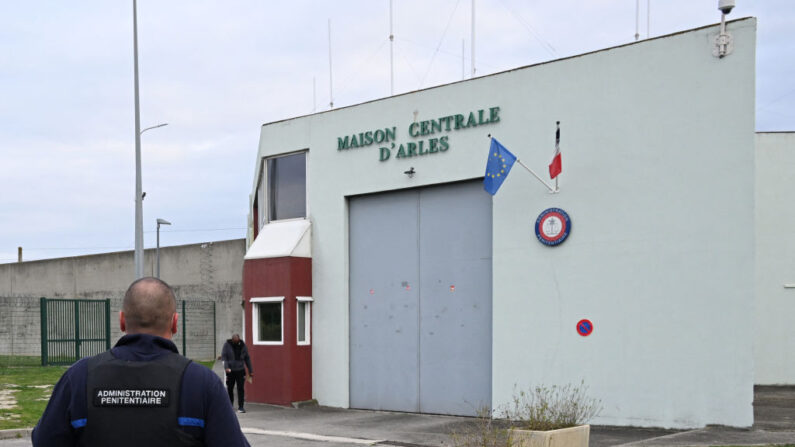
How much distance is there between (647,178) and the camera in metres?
14.0

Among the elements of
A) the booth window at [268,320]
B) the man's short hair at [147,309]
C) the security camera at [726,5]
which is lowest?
the booth window at [268,320]

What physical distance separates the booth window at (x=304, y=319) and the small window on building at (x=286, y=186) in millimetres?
2191

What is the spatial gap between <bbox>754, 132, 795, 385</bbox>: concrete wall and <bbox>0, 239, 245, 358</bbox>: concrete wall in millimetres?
20042

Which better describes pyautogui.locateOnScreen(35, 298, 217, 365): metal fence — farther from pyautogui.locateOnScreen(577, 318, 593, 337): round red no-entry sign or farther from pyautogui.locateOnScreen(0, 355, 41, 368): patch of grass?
pyautogui.locateOnScreen(577, 318, 593, 337): round red no-entry sign

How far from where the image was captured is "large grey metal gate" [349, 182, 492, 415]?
1633 centimetres

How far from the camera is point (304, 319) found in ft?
62.3

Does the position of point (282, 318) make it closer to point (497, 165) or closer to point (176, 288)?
point (497, 165)

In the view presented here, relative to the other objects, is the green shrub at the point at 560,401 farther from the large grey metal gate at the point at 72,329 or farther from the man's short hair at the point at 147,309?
the large grey metal gate at the point at 72,329

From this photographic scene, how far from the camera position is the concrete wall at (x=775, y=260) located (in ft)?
65.0

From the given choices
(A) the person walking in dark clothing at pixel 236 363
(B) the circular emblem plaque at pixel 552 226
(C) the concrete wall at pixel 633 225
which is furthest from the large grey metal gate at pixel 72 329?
(B) the circular emblem plaque at pixel 552 226

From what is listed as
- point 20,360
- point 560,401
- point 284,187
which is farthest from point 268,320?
point 20,360

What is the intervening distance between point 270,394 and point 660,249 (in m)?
9.59

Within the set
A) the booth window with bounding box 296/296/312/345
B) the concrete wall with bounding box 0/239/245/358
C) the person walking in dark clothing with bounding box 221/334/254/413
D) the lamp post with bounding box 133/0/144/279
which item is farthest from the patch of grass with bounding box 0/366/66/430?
the booth window with bounding box 296/296/312/345

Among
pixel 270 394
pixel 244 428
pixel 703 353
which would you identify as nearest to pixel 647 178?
pixel 703 353
